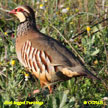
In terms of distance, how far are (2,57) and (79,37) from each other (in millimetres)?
1311

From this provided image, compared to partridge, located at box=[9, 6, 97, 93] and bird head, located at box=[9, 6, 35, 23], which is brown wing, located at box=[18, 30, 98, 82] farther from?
bird head, located at box=[9, 6, 35, 23]

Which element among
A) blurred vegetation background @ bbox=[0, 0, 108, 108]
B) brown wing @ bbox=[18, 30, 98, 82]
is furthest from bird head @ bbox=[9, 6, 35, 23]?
brown wing @ bbox=[18, 30, 98, 82]

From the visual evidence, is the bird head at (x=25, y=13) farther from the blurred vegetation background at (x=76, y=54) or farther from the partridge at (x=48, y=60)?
the partridge at (x=48, y=60)

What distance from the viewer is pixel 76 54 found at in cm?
379

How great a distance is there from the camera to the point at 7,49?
4.15 m

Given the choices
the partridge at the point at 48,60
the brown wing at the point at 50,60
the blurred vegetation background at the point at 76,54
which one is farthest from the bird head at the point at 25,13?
the brown wing at the point at 50,60

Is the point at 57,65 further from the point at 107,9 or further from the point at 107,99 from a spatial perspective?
the point at 107,9

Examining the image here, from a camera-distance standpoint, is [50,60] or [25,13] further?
[25,13]

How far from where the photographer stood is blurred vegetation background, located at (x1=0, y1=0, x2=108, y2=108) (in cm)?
286

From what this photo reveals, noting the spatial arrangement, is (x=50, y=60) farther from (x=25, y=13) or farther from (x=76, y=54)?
(x=25, y=13)

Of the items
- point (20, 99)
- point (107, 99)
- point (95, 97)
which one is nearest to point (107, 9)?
point (95, 97)

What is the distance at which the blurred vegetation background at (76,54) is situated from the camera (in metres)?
2.86

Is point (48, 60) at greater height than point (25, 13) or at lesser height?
lesser

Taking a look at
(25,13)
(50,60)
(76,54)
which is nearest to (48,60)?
(50,60)
